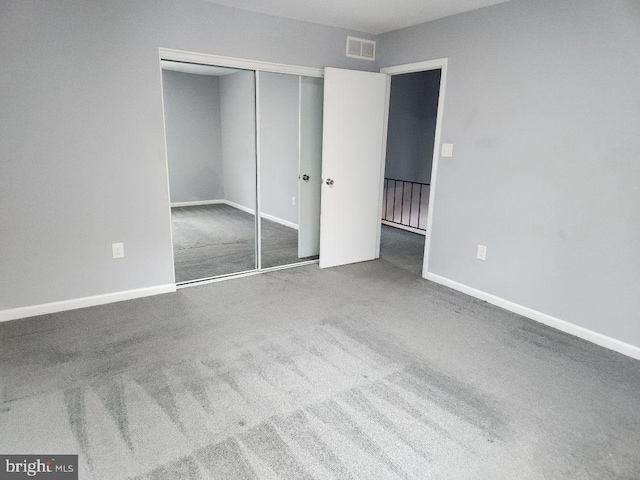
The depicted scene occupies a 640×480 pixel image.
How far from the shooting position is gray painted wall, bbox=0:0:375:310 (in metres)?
2.85

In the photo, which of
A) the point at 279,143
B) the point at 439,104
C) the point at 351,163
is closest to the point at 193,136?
the point at 279,143

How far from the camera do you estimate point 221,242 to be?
16.4 ft

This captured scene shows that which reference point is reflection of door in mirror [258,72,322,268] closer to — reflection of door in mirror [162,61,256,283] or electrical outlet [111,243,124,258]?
reflection of door in mirror [162,61,256,283]

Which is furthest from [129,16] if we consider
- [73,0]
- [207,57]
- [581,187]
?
[581,187]

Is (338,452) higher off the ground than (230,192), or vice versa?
(230,192)

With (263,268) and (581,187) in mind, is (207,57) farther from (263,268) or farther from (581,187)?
(581,187)

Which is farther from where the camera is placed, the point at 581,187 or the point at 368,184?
the point at 368,184

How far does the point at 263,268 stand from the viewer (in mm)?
4332

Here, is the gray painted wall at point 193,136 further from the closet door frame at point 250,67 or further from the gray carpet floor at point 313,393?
the gray carpet floor at point 313,393

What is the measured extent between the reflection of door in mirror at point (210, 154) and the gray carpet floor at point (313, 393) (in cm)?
209

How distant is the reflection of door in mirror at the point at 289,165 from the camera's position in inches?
173

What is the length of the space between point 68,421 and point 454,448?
1864mm

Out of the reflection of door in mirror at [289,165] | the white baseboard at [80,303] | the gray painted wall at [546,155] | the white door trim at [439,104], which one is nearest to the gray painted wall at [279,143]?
the reflection of door in mirror at [289,165]

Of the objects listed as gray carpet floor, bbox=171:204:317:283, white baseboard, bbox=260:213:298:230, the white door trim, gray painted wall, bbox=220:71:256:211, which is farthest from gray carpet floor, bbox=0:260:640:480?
gray painted wall, bbox=220:71:256:211
